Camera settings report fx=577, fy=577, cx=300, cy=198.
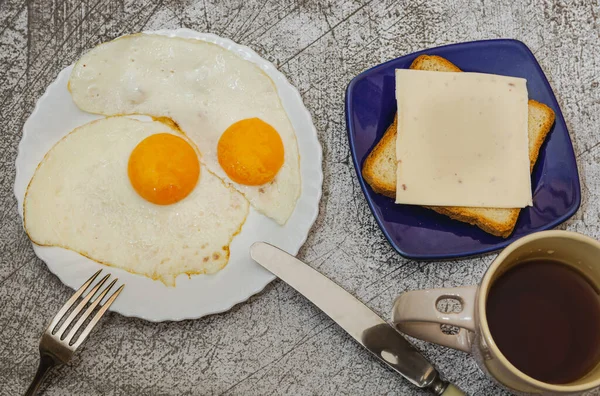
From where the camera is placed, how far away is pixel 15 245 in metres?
1.58

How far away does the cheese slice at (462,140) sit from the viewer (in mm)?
1496

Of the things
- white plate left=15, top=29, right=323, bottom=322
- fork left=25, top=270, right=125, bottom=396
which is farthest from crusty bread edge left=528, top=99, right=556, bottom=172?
fork left=25, top=270, right=125, bottom=396

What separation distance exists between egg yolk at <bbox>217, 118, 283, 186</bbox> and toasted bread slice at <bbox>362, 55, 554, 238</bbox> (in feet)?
0.81

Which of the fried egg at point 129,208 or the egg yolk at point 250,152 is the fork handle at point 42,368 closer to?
the fried egg at point 129,208

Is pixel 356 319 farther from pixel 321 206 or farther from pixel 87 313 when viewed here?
pixel 87 313

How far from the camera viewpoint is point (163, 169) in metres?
1.45

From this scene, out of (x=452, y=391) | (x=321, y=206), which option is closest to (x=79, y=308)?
(x=321, y=206)

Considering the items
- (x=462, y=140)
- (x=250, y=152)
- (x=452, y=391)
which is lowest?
(x=452, y=391)

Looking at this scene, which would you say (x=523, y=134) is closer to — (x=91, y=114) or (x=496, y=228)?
(x=496, y=228)

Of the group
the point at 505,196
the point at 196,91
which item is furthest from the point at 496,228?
the point at 196,91

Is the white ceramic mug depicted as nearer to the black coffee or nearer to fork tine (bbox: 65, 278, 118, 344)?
the black coffee

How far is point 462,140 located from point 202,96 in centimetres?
70

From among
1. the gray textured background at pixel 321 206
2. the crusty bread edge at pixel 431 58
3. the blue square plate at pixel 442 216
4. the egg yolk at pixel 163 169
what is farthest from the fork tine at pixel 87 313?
the crusty bread edge at pixel 431 58

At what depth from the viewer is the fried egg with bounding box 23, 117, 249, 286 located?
1.48 metres
